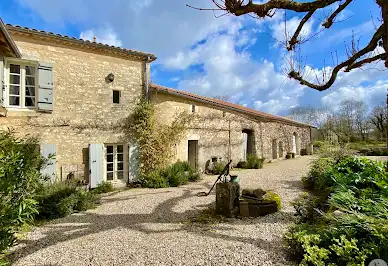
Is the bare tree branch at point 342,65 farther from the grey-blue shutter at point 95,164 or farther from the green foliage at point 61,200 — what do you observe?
the grey-blue shutter at point 95,164

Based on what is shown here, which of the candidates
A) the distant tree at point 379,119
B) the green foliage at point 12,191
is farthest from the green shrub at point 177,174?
the distant tree at point 379,119

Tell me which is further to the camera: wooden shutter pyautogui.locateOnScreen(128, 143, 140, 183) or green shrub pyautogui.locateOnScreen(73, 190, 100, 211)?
wooden shutter pyautogui.locateOnScreen(128, 143, 140, 183)

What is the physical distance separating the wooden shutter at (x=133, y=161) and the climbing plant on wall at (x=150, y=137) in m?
0.19

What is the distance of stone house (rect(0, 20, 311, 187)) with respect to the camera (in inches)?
282

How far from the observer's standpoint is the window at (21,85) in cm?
711

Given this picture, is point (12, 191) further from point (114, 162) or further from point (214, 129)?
point (214, 129)

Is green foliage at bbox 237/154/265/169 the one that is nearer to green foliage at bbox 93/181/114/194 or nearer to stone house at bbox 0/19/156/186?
stone house at bbox 0/19/156/186

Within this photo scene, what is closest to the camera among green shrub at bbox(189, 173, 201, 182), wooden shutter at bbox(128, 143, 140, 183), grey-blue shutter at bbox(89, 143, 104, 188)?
grey-blue shutter at bbox(89, 143, 104, 188)

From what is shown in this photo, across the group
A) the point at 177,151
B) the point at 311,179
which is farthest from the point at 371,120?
the point at 177,151

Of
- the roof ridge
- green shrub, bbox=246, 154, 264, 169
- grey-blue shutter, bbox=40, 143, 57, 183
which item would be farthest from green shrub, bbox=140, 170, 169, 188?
green shrub, bbox=246, 154, 264, 169

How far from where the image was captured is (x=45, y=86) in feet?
24.4

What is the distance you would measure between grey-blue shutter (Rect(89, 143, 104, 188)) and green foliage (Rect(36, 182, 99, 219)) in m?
1.45

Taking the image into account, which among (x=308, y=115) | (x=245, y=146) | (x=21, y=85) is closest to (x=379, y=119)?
(x=308, y=115)

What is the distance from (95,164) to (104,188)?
931 millimetres
